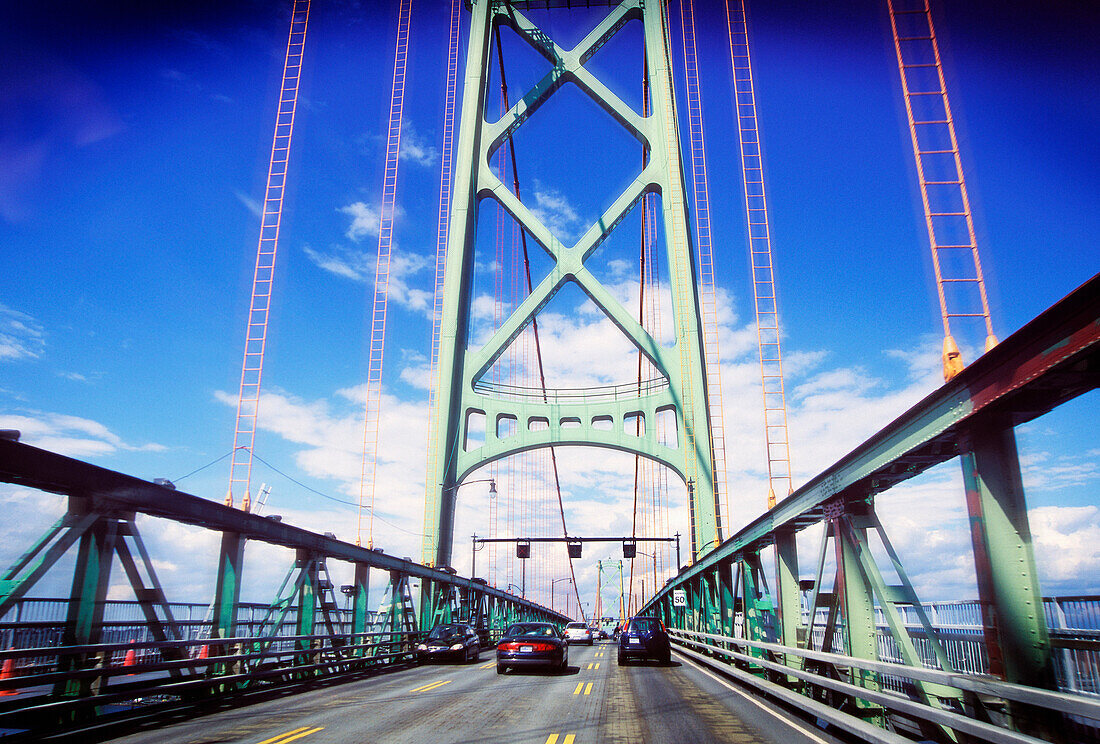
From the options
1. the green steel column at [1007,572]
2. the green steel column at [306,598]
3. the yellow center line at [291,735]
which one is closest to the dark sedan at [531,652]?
the green steel column at [306,598]

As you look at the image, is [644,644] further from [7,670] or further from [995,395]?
[995,395]

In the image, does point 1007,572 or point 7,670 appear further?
point 7,670

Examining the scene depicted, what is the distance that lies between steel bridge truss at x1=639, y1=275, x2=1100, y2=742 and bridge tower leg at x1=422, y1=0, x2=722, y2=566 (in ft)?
68.2

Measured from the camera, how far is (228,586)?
12992 millimetres

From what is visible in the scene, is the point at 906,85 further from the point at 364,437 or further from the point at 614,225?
the point at 614,225

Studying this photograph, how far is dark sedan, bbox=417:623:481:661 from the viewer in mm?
22250

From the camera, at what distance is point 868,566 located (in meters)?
7.77

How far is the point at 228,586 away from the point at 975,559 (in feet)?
38.6

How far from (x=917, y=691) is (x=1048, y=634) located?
2675mm

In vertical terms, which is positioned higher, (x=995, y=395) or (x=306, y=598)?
(x=995, y=395)

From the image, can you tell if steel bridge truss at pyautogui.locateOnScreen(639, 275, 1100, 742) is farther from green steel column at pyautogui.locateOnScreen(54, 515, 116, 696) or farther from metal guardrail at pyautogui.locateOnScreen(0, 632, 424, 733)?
green steel column at pyautogui.locateOnScreen(54, 515, 116, 696)

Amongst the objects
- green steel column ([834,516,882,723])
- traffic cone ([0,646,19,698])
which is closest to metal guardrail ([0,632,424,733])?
traffic cone ([0,646,19,698])

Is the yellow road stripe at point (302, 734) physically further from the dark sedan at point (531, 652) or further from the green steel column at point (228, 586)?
the dark sedan at point (531, 652)

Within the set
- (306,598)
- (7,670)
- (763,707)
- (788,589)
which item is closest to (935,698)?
(763,707)
